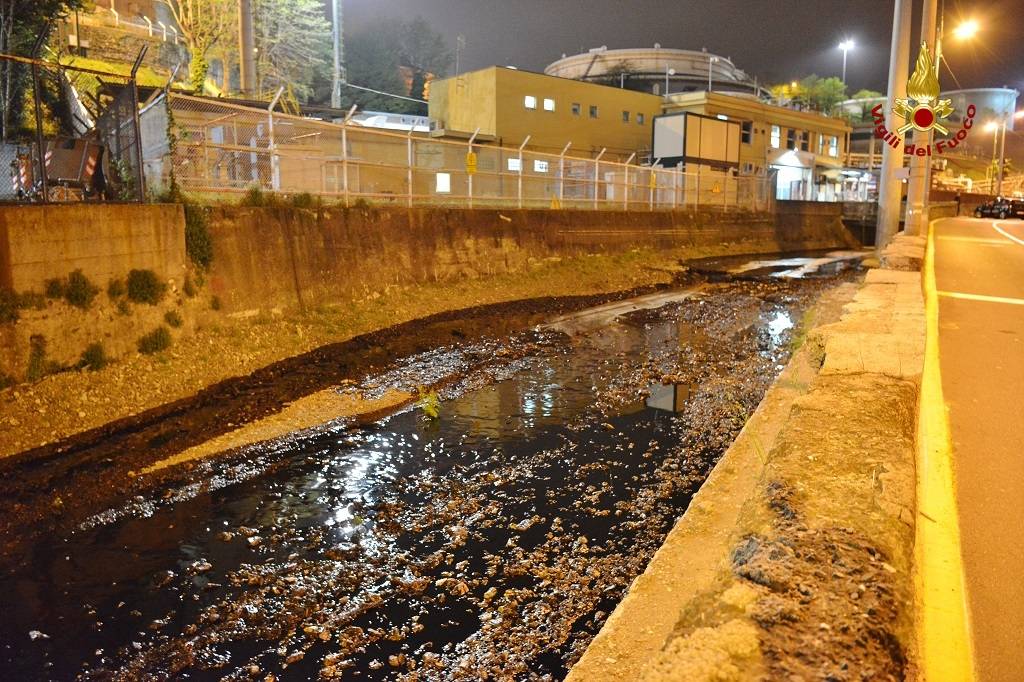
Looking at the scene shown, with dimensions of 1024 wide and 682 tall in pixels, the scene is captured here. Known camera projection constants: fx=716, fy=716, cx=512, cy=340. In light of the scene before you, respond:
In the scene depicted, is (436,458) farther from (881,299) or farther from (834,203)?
(834,203)

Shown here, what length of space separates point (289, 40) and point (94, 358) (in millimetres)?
36567

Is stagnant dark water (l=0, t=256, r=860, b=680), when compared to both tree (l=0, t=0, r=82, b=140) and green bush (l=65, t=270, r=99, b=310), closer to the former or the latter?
green bush (l=65, t=270, r=99, b=310)

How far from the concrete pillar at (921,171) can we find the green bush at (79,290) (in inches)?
844

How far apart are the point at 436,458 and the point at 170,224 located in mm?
6232

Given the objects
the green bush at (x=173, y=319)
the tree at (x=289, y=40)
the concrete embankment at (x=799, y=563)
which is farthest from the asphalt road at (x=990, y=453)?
the tree at (x=289, y=40)

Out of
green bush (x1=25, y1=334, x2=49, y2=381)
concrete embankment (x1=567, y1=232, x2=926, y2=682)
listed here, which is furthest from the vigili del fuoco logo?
green bush (x1=25, y1=334, x2=49, y2=381)

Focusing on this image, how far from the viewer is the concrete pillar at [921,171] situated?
20.9 m

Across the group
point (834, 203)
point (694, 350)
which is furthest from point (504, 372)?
point (834, 203)

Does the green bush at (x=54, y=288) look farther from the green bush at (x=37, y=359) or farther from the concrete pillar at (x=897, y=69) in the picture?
the concrete pillar at (x=897, y=69)

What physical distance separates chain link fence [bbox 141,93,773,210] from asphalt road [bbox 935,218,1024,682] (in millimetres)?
11076

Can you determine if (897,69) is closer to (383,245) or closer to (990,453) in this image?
(383,245)

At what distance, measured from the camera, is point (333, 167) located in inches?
641

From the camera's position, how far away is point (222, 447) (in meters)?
7.81

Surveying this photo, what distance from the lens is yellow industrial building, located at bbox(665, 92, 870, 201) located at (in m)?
43.6
